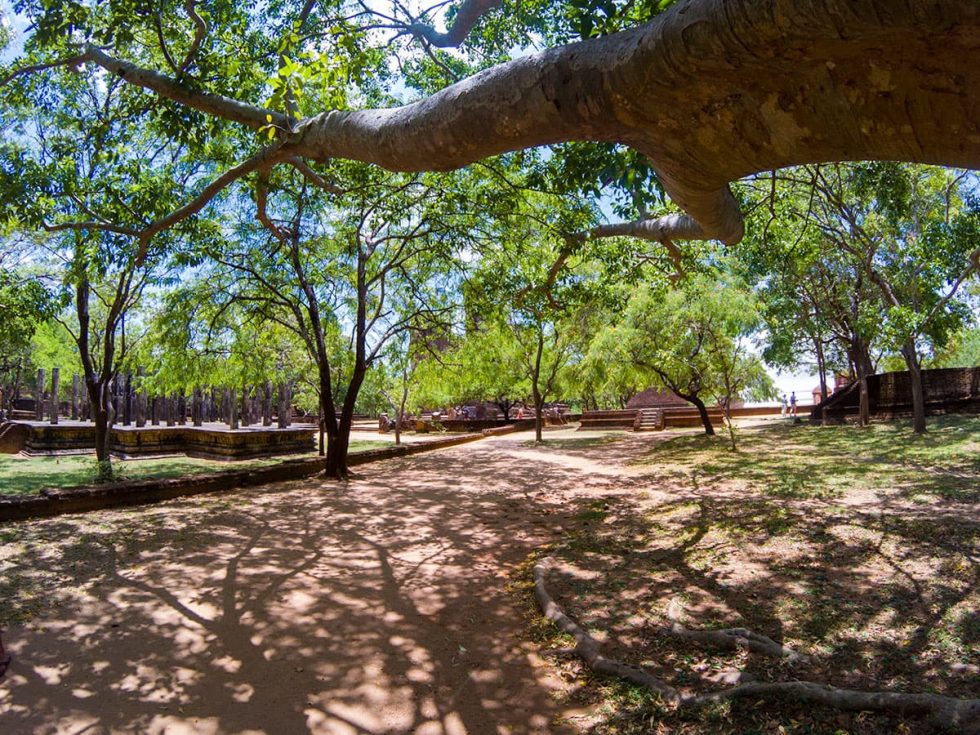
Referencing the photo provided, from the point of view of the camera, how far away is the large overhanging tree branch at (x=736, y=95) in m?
1.77

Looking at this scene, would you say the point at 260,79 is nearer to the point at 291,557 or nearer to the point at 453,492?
the point at 291,557

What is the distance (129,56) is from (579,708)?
34.8 feet

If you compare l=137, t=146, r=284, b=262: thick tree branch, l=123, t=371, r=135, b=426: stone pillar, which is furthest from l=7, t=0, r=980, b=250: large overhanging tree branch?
l=123, t=371, r=135, b=426: stone pillar

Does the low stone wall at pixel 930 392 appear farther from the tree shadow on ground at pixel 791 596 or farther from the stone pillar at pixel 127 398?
the stone pillar at pixel 127 398

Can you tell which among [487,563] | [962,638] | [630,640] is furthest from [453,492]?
[962,638]

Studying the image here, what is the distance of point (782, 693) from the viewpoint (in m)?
2.90

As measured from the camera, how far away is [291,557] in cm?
616

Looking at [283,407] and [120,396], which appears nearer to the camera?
[120,396]

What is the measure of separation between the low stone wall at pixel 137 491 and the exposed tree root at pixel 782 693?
24.1 ft

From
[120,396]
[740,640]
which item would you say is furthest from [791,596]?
[120,396]

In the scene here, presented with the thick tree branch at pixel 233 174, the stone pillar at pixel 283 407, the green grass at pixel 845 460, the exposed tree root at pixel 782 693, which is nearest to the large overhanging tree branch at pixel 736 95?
the thick tree branch at pixel 233 174

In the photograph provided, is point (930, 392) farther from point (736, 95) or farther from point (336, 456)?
point (736, 95)

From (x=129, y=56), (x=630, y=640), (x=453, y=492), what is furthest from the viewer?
(x=453, y=492)

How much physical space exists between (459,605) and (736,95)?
13.6 ft
